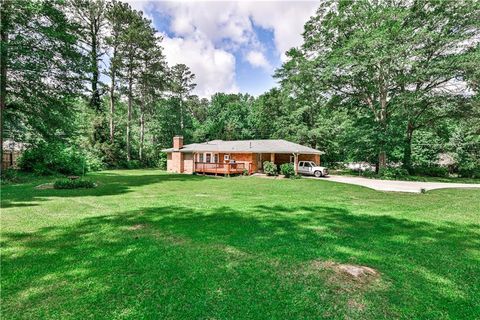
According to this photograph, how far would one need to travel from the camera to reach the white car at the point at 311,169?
72.8 feet

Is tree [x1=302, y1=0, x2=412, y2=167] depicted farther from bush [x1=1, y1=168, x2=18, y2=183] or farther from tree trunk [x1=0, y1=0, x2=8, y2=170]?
bush [x1=1, y1=168, x2=18, y2=183]

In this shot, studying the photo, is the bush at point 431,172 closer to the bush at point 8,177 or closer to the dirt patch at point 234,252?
the dirt patch at point 234,252

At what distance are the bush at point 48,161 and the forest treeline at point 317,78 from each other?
225mm

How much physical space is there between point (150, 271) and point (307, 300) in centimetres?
238

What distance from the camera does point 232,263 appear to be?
165 inches

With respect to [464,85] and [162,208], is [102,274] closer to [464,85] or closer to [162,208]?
[162,208]

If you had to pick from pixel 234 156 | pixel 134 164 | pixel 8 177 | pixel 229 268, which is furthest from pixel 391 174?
pixel 134 164

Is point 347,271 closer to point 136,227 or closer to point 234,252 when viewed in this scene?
point 234,252

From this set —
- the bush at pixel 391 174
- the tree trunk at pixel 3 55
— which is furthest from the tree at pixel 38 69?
the bush at pixel 391 174

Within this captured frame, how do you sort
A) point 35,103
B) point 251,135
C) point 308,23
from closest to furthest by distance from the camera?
point 35,103 < point 308,23 < point 251,135

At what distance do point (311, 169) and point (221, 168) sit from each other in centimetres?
832

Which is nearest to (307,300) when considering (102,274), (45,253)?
(102,274)

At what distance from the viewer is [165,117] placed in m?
40.8

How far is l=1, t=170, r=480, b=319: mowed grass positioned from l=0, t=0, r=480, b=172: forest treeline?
35.3ft
